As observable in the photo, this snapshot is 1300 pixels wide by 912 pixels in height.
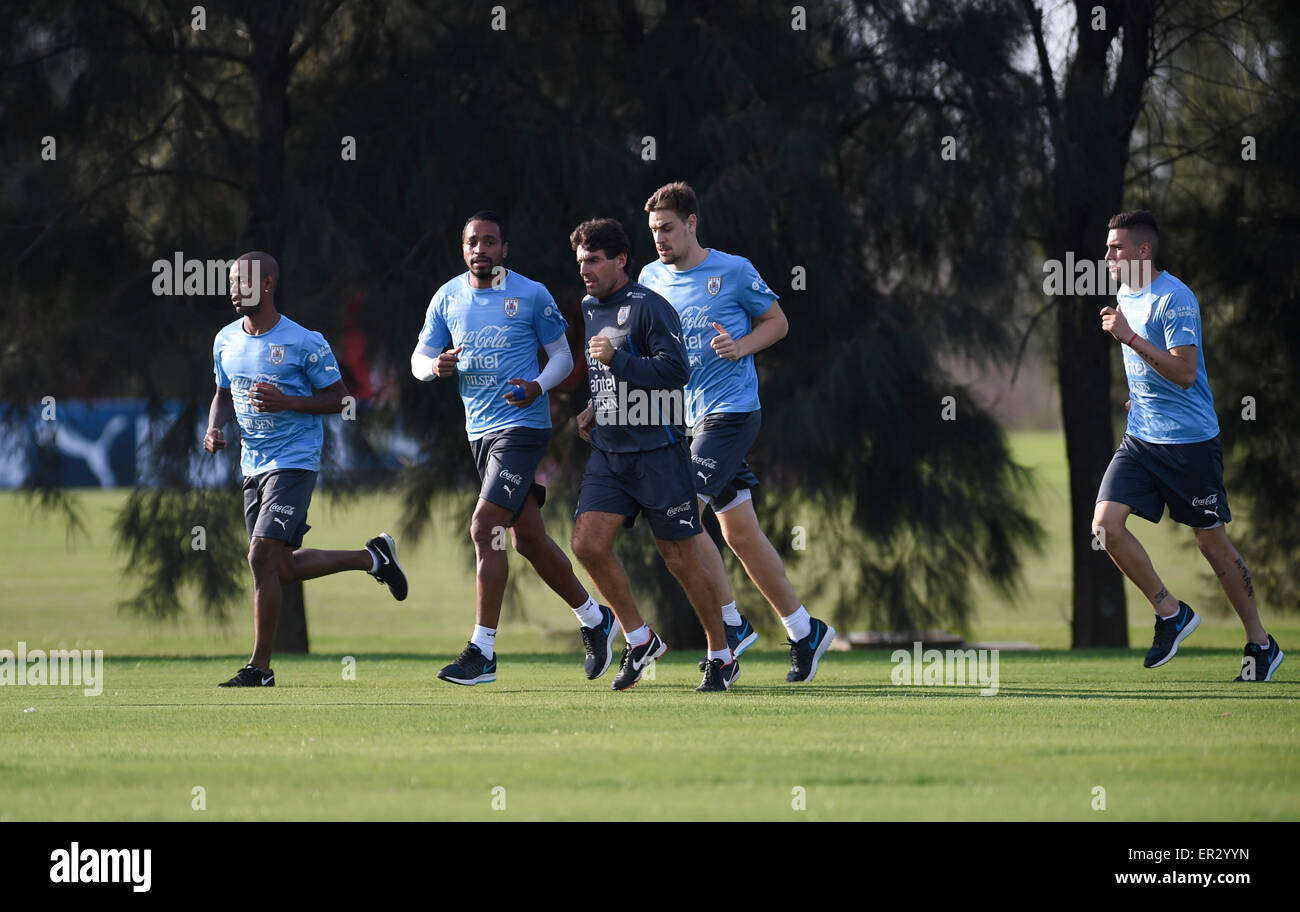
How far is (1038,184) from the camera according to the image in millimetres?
10570

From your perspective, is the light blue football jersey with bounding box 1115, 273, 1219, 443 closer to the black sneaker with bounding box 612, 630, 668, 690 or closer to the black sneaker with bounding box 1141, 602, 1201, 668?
the black sneaker with bounding box 1141, 602, 1201, 668

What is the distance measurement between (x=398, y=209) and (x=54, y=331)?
2366mm

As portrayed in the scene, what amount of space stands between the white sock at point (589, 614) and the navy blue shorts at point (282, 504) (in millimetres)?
1255

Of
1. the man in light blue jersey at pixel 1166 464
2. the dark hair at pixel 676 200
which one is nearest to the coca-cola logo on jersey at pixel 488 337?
the dark hair at pixel 676 200

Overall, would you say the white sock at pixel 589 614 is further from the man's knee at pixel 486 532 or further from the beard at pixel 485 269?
the beard at pixel 485 269

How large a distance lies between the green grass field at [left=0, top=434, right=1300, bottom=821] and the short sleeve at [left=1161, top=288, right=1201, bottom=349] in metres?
1.45

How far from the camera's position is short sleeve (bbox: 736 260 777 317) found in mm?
7152

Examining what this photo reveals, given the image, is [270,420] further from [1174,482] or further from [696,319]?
[1174,482]

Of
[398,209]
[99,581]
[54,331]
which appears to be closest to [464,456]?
[398,209]

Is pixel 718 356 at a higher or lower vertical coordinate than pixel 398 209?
lower

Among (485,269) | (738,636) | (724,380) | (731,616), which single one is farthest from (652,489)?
(485,269)

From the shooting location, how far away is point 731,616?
7.51 m
